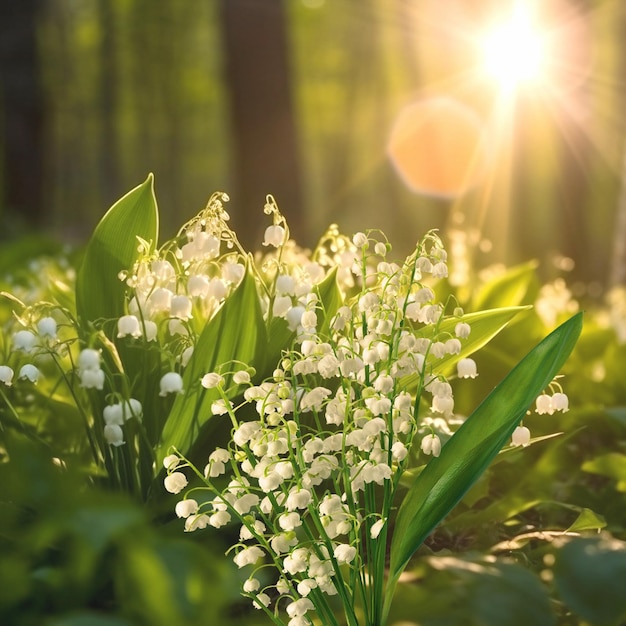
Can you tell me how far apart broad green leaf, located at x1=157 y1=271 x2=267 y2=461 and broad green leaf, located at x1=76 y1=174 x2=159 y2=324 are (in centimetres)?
32

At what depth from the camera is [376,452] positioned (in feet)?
5.88

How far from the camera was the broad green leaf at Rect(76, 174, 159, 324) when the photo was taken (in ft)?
8.00

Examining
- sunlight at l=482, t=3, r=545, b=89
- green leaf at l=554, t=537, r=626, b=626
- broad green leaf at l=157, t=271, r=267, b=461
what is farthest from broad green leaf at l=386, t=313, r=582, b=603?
sunlight at l=482, t=3, r=545, b=89

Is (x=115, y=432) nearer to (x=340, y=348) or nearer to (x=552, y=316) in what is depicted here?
(x=340, y=348)

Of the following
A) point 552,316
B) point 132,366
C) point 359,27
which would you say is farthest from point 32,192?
point 359,27

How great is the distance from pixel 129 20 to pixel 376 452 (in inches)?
882

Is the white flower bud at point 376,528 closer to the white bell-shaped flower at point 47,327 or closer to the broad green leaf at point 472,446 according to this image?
the broad green leaf at point 472,446

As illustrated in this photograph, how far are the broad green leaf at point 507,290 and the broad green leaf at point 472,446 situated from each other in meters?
1.84

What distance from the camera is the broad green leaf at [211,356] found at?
2.24 meters

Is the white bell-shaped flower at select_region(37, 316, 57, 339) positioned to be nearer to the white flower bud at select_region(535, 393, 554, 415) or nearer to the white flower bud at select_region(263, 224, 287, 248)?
the white flower bud at select_region(263, 224, 287, 248)

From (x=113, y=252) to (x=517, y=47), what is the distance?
1097 centimetres

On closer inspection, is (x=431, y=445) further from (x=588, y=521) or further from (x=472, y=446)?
(x=588, y=521)

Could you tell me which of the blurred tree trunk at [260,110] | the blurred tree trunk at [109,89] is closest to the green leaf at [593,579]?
the blurred tree trunk at [260,110]

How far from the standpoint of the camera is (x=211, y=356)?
2.27 meters
